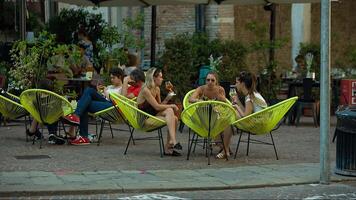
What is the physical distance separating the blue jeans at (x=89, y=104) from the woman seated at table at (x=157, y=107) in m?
0.95

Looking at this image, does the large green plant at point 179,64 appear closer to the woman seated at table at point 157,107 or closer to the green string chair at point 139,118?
the woman seated at table at point 157,107

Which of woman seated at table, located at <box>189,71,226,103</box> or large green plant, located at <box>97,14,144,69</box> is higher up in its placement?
large green plant, located at <box>97,14,144,69</box>

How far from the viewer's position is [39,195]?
A: 823 cm

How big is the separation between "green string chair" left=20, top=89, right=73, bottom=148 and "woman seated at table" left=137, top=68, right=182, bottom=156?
1272 millimetres

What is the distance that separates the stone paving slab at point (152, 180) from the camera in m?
8.42

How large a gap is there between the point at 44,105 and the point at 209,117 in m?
2.85

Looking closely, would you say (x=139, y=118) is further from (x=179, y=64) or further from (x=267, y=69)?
(x=267, y=69)

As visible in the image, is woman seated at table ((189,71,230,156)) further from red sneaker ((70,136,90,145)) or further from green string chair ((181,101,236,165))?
red sneaker ((70,136,90,145))

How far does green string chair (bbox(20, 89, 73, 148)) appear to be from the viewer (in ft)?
37.5

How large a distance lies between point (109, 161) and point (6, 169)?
1534mm

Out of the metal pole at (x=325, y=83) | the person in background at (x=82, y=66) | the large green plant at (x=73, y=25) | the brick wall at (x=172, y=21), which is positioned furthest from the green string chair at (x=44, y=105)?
the brick wall at (x=172, y=21)

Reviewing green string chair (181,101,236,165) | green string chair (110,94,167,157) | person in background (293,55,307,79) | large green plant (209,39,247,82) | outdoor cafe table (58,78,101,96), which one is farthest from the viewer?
person in background (293,55,307,79)

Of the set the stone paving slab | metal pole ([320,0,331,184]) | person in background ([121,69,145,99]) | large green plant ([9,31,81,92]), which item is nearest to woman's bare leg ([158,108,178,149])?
the stone paving slab

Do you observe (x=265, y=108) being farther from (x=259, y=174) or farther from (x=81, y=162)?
(x=81, y=162)
